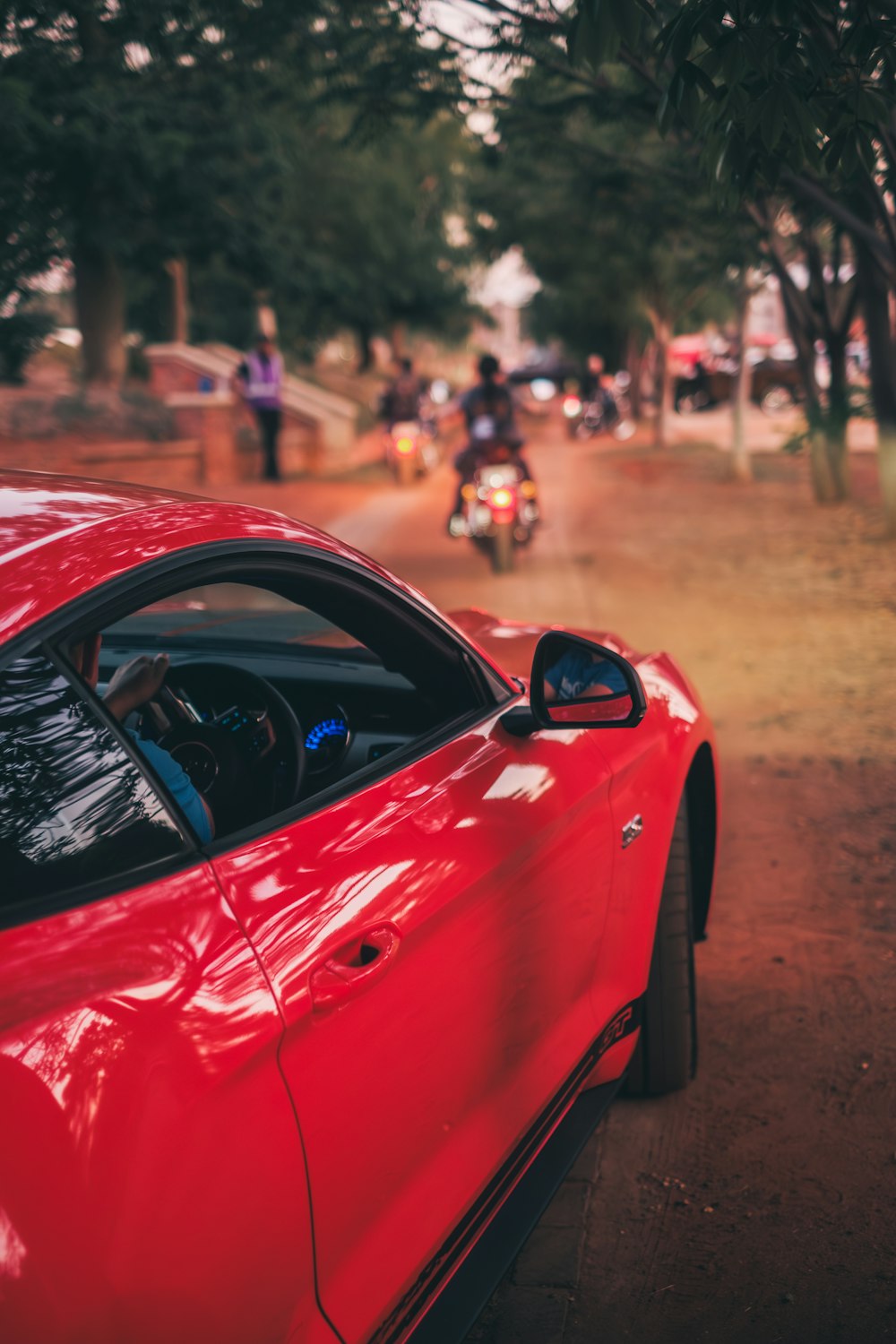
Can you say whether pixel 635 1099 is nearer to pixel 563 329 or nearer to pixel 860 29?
pixel 860 29

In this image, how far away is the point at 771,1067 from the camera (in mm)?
3666

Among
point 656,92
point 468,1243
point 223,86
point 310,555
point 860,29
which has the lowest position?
point 468,1243

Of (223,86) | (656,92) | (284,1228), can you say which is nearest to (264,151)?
(223,86)

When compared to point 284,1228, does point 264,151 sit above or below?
above

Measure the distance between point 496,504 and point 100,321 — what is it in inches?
Result: 556

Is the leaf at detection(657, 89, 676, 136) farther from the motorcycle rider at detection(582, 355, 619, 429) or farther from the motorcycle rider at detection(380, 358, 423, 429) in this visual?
the motorcycle rider at detection(582, 355, 619, 429)

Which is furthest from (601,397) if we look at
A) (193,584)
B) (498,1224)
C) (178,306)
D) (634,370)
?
(193,584)

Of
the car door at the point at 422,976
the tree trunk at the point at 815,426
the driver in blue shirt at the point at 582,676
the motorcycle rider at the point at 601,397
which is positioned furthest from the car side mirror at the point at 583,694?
the motorcycle rider at the point at 601,397

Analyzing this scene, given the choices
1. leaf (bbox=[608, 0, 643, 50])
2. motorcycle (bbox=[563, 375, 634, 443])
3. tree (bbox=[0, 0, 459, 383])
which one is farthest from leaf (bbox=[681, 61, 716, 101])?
motorcycle (bbox=[563, 375, 634, 443])

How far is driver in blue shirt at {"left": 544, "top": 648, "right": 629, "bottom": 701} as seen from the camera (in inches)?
111

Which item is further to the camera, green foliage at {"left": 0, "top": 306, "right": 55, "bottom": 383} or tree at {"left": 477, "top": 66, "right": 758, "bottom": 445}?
green foliage at {"left": 0, "top": 306, "right": 55, "bottom": 383}

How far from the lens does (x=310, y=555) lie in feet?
Result: 7.43

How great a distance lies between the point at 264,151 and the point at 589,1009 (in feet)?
61.9

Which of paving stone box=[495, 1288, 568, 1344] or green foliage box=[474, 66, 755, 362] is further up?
green foliage box=[474, 66, 755, 362]
